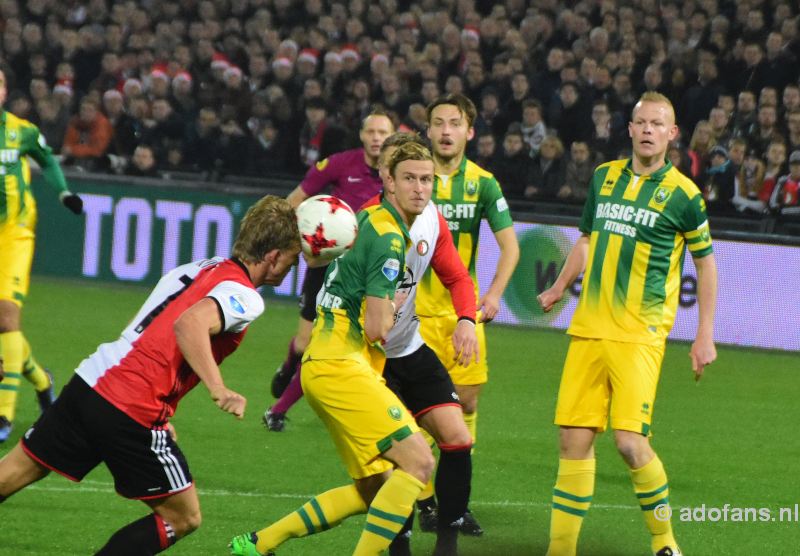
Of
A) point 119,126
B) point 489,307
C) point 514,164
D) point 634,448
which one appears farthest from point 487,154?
point 634,448

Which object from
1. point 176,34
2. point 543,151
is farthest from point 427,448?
point 176,34

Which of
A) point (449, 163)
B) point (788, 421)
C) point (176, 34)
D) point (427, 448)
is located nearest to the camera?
point (427, 448)

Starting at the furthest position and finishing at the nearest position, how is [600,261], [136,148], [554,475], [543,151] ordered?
[136,148] < [543,151] < [554,475] < [600,261]

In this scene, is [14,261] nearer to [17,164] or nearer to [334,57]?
[17,164]

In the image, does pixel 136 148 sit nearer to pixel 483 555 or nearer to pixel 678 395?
pixel 678 395

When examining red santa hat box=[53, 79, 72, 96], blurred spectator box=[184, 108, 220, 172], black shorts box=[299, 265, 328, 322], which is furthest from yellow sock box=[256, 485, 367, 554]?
red santa hat box=[53, 79, 72, 96]

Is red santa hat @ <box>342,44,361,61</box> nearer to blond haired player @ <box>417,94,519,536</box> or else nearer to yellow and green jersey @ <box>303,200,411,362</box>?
blond haired player @ <box>417,94,519,536</box>

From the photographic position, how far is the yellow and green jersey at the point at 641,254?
6410mm

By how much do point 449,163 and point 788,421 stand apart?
454 centimetres

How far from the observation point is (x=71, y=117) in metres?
19.1

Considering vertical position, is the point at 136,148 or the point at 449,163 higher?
the point at 449,163

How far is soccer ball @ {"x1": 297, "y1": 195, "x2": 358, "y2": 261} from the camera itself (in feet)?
17.8

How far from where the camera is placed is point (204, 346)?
16.1 feet

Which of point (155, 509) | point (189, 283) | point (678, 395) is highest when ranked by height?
point (189, 283)
